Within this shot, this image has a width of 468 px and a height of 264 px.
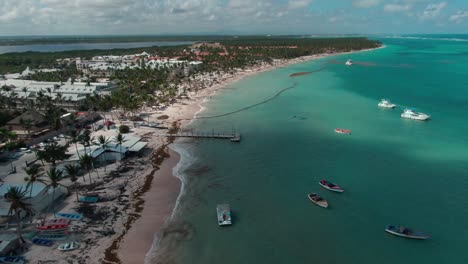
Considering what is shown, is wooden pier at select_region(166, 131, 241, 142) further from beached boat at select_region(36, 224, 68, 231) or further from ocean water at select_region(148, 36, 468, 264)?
beached boat at select_region(36, 224, 68, 231)

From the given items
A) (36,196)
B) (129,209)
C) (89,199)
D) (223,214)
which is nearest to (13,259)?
(36,196)

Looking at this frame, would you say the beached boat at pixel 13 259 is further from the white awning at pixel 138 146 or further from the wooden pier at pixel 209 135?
the wooden pier at pixel 209 135

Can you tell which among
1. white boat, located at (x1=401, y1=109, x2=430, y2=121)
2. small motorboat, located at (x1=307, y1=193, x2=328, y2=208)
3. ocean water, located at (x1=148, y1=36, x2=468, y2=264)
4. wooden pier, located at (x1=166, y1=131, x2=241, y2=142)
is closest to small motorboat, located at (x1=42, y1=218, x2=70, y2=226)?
ocean water, located at (x1=148, y1=36, x2=468, y2=264)

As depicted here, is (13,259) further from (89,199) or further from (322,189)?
(322,189)

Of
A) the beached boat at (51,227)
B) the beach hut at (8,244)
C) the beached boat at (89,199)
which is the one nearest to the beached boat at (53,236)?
the beached boat at (51,227)

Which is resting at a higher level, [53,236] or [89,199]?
[89,199]

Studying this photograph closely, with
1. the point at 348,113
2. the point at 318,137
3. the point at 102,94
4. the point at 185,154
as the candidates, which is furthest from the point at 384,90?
the point at 102,94

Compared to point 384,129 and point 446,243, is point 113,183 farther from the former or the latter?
point 384,129
